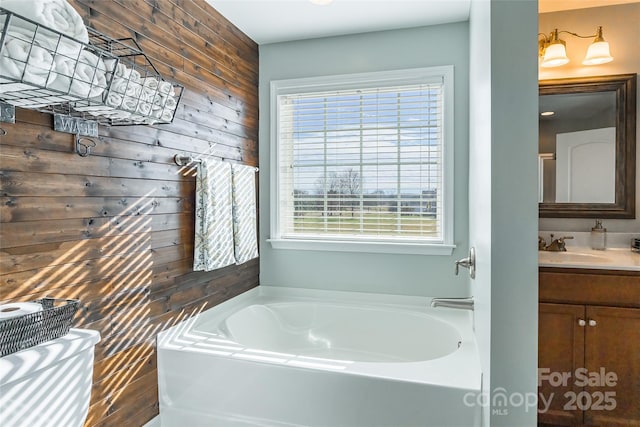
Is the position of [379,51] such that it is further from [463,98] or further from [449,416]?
[449,416]

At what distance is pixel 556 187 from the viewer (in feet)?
8.63

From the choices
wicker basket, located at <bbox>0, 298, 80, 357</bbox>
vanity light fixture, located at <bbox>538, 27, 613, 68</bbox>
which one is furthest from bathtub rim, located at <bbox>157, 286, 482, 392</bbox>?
vanity light fixture, located at <bbox>538, 27, 613, 68</bbox>

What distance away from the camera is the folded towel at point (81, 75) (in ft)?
4.17

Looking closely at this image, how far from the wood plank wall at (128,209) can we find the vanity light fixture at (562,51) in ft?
6.72

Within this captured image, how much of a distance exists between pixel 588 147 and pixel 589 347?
49.3 inches

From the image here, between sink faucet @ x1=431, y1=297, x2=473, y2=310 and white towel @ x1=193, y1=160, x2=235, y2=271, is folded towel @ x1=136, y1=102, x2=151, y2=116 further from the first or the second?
sink faucet @ x1=431, y1=297, x2=473, y2=310

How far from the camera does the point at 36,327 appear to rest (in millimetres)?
1288

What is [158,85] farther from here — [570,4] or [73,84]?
[570,4]

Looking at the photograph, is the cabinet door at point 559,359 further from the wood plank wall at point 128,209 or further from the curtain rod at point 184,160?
the curtain rod at point 184,160

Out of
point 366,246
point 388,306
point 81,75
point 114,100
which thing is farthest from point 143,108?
point 388,306

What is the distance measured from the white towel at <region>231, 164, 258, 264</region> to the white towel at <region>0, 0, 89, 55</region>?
1.36 metres

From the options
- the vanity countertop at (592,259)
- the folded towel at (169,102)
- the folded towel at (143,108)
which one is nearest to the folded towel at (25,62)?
the folded towel at (143,108)

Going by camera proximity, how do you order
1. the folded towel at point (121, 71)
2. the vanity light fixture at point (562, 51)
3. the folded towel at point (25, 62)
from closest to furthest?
1. the folded towel at point (25, 62)
2. the folded towel at point (121, 71)
3. the vanity light fixture at point (562, 51)

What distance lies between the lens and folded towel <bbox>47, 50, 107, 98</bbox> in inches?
50.0
